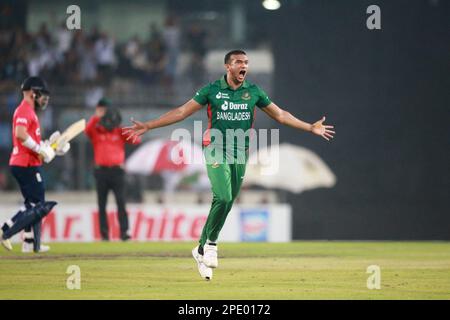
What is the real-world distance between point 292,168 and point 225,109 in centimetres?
1108

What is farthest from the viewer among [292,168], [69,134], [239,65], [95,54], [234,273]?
[95,54]

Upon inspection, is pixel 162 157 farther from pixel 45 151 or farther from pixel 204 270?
pixel 204 270

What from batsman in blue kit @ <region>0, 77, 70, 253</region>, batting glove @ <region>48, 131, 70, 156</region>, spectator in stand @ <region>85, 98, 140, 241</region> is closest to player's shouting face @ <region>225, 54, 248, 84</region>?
batsman in blue kit @ <region>0, 77, 70, 253</region>

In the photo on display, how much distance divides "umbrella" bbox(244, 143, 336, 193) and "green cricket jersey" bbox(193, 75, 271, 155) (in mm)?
10141

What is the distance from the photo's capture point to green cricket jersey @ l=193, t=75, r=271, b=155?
11.4m

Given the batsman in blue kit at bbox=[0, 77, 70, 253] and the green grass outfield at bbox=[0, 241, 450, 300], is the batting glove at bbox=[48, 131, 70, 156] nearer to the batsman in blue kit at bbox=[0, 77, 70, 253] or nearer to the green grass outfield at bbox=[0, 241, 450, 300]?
the batsman in blue kit at bbox=[0, 77, 70, 253]

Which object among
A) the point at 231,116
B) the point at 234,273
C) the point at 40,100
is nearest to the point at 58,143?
the point at 40,100

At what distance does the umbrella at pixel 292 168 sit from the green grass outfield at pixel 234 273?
5.25 metres

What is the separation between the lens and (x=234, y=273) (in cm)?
1216

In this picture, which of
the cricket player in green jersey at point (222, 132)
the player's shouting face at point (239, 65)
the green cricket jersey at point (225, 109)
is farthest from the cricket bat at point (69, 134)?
the player's shouting face at point (239, 65)

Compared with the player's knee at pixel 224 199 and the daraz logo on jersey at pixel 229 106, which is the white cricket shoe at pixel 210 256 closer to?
the player's knee at pixel 224 199

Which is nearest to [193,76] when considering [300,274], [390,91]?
[390,91]

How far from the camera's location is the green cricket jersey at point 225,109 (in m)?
11.4
